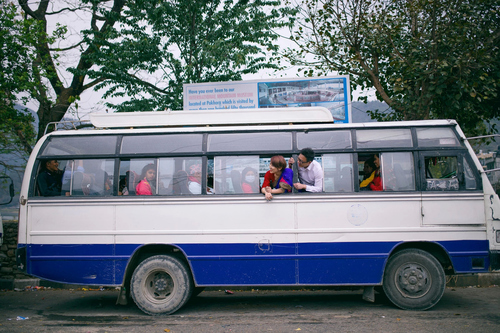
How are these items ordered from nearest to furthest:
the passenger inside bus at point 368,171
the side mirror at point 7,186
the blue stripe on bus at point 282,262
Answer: the blue stripe on bus at point 282,262
the passenger inside bus at point 368,171
the side mirror at point 7,186

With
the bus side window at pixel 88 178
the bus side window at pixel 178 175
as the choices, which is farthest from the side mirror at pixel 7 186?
the bus side window at pixel 178 175

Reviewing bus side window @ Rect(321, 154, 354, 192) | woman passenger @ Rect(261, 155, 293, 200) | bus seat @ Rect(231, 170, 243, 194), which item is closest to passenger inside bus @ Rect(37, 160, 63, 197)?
bus seat @ Rect(231, 170, 243, 194)

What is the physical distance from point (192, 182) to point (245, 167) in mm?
856

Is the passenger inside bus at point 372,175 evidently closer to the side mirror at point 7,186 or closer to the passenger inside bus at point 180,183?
the passenger inside bus at point 180,183

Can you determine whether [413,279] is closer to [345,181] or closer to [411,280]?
[411,280]

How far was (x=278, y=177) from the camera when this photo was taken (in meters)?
6.33

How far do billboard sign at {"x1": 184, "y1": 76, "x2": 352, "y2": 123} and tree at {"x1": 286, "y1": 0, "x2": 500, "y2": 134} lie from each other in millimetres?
804

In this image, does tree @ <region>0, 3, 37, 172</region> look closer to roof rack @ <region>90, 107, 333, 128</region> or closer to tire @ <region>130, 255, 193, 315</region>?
roof rack @ <region>90, 107, 333, 128</region>

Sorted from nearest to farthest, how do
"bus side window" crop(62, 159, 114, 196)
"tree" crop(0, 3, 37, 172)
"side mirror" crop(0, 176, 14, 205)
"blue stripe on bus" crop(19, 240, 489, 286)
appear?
"blue stripe on bus" crop(19, 240, 489, 286)
"bus side window" crop(62, 159, 114, 196)
"side mirror" crop(0, 176, 14, 205)
"tree" crop(0, 3, 37, 172)

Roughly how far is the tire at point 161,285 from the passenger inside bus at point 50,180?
182cm

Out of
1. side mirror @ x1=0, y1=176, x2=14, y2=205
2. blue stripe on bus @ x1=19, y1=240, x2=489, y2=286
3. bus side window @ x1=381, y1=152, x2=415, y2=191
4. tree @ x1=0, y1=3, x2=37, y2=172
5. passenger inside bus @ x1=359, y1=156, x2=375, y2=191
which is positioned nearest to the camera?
blue stripe on bus @ x1=19, y1=240, x2=489, y2=286

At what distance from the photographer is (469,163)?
6223 millimetres

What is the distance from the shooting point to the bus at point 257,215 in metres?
6.16

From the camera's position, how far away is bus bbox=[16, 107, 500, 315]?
6156mm
